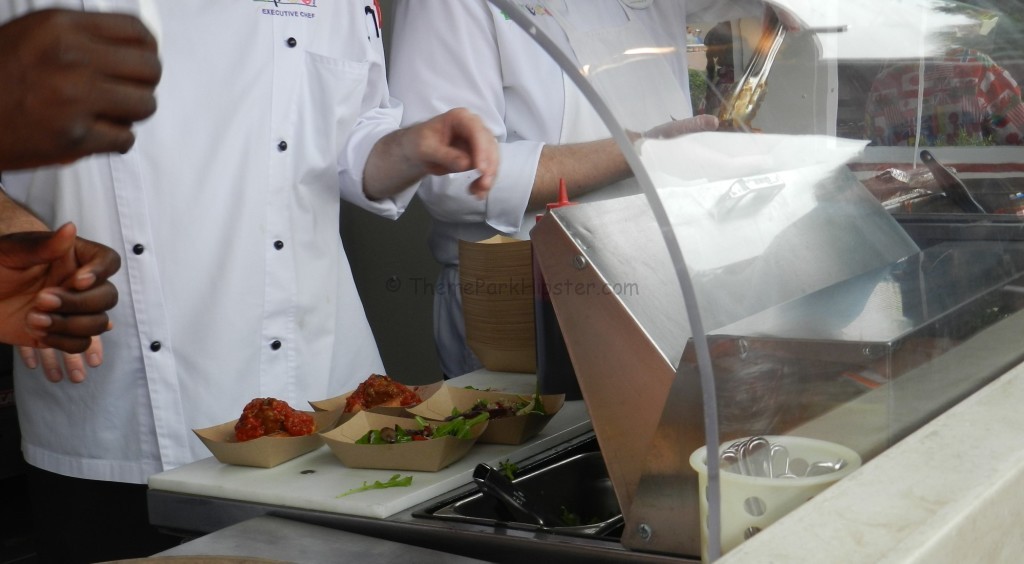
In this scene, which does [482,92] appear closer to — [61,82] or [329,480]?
[329,480]

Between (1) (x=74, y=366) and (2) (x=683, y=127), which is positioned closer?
(2) (x=683, y=127)

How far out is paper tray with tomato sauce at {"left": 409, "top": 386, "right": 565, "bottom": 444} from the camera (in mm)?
1241

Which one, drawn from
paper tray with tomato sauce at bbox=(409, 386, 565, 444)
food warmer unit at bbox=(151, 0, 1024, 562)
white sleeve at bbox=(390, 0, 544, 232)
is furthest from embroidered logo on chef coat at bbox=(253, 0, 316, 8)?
food warmer unit at bbox=(151, 0, 1024, 562)

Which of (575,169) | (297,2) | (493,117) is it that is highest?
(297,2)

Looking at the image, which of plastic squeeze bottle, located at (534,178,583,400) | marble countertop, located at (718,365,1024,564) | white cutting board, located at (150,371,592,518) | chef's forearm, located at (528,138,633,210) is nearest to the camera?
marble countertop, located at (718,365,1024,564)

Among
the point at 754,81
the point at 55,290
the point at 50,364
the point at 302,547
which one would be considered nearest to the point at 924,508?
the point at 754,81

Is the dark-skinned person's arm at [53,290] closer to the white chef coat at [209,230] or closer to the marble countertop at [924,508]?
the white chef coat at [209,230]

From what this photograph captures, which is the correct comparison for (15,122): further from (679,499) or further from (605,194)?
(605,194)

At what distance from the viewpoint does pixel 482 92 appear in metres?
2.04

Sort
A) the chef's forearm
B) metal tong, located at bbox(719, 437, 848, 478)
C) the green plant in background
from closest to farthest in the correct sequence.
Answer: metal tong, located at bbox(719, 437, 848, 478) < the green plant in background < the chef's forearm

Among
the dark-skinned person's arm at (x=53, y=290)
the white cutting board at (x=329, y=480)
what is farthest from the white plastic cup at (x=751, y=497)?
the dark-skinned person's arm at (x=53, y=290)

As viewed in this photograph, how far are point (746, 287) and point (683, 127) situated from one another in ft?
0.44

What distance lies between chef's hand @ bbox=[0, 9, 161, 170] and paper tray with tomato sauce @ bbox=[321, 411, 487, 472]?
555mm

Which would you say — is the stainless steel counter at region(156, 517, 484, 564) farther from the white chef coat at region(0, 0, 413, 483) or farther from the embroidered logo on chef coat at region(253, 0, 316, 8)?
the embroidered logo on chef coat at region(253, 0, 316, 8)
